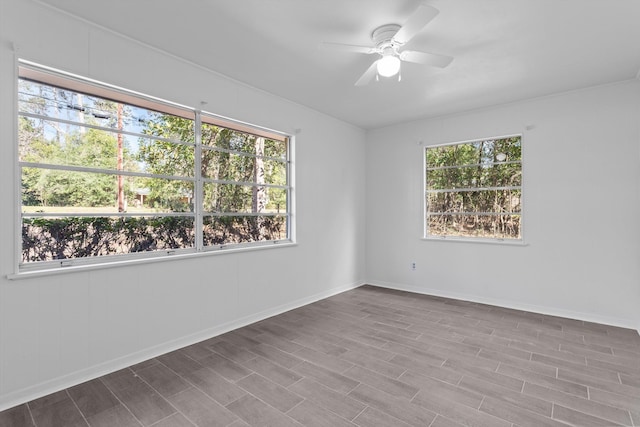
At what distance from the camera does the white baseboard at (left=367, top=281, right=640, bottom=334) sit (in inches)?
145

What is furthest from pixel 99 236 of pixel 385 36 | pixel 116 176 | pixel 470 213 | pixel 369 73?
pixel 470 213

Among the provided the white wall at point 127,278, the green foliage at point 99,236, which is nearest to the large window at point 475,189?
the white wall at point 127,278

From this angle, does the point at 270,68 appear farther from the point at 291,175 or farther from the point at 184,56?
the point at 291,175

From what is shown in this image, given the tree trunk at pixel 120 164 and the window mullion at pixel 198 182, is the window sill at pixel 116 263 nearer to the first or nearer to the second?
the window mullion at pixel 198 182

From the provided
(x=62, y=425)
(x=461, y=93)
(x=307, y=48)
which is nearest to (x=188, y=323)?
(x=62, y=425)

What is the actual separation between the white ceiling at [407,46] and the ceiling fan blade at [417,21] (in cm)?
20

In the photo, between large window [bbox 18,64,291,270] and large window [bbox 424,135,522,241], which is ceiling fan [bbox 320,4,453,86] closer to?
large window [bbox 18,64,291,270]

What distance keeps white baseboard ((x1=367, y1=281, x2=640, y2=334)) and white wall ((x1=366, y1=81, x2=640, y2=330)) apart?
0.01 metres

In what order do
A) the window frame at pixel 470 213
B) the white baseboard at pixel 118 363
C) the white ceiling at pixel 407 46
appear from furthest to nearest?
the window frame at pixel 470 213
the white ceiling at pixel 407 46
the white baseboard at pixel 118 363

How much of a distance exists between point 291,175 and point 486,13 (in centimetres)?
279

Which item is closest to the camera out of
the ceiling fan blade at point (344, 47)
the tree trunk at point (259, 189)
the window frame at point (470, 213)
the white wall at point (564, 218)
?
the ceiling fan blade at point (344, 47)

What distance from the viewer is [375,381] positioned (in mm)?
2459

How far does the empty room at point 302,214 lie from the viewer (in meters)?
2.22

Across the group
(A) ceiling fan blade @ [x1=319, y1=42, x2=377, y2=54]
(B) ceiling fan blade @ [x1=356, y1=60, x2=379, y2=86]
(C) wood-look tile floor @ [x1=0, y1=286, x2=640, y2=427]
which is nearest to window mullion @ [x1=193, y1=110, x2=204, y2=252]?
(C) wood-look tile floor @ [x1=0, y1=286, x2=640, y2=427]
